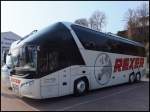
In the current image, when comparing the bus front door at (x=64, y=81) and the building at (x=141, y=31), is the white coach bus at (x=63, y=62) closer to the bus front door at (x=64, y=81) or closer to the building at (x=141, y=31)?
the bus front door at (x=64, y=81)

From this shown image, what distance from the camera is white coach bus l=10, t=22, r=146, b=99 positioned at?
10414 millimetres

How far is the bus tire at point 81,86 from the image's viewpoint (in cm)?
1216

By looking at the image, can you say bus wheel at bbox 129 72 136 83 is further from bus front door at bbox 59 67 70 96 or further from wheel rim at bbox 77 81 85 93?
bus front door at bbox 59 67 70 96

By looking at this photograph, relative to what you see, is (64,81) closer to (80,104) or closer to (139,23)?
(80,104)

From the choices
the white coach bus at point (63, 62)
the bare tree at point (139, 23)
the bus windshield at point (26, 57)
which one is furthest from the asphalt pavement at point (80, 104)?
the bare tree at point (139, 23)

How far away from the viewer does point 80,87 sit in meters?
12.4

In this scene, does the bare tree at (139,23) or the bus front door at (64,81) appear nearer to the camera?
the bus front door at (64,81)

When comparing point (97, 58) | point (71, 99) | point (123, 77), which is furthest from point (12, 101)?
point (123, 77)

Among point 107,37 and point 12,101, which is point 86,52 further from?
point 12,101

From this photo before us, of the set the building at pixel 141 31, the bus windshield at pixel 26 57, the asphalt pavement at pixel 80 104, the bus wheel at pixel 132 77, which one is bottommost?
the asphalt pavement at pixel 80 104

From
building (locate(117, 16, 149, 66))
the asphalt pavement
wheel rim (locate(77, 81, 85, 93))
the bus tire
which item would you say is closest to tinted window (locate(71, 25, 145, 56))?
the bus tire

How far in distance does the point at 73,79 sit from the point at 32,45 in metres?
2.53

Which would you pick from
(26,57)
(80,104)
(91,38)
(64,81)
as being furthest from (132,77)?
(26,57)

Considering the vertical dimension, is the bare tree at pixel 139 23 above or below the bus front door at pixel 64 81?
above
